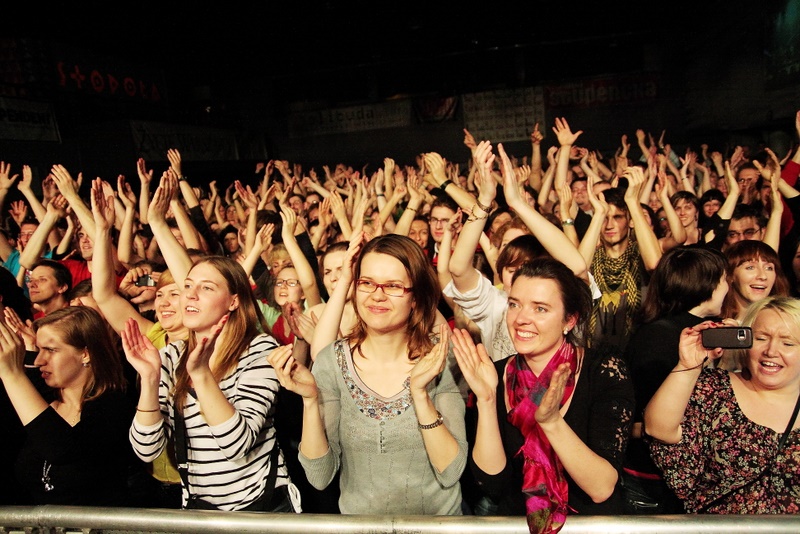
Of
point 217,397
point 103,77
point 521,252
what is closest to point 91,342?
point 217,397

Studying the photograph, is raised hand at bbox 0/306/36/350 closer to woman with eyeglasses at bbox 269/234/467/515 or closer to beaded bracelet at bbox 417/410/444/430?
woman with eyeglasses at bbox 269/234/467/515

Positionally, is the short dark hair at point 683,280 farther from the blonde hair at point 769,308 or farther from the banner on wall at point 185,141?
the banner on wall at point 185,141

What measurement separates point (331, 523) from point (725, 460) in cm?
114

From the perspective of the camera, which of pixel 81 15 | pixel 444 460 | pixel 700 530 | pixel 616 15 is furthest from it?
pixel 616 15

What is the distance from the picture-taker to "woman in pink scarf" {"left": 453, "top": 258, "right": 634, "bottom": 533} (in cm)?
148

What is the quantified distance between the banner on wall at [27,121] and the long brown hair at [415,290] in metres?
7.73

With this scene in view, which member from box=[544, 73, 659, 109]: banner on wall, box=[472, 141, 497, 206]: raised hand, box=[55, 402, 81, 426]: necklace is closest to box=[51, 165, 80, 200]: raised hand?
box=[55, 402, 81, 426]: necklace

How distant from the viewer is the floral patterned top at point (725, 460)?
162cm

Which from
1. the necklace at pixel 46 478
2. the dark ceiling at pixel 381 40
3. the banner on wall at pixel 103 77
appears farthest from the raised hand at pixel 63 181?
the dark ceiling at pixel 381 40

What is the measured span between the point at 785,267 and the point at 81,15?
1072 centimetres

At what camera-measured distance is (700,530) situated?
4.31 feet

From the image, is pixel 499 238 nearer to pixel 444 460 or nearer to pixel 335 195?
pixel 335 195

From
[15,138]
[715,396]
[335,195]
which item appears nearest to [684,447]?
[715,396]

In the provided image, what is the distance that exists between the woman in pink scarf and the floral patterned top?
252mm
